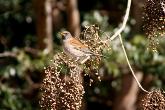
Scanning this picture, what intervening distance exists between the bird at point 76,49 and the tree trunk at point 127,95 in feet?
11.2

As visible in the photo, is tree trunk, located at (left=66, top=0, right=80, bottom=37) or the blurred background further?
tree trunk, located at (left=66, top=0, right=80, bottom=37)

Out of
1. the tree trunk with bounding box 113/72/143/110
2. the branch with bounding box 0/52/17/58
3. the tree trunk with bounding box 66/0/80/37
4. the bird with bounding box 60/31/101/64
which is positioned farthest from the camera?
the tree trunk with bounding box 113/72/143/110

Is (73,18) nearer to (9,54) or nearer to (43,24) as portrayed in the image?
(43,24)

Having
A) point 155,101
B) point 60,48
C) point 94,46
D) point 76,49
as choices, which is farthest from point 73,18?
point 155,101

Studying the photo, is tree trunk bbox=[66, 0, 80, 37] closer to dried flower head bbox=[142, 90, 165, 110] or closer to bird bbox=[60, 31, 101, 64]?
bird bbox=[60, 31, 101, 64]

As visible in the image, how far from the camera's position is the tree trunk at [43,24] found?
22.2 ft

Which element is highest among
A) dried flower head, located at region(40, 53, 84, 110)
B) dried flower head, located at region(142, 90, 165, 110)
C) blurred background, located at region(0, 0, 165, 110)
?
blurred background, located at region(0, 0, 165, 110)

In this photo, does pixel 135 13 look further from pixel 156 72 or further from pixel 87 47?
pixel 87 47

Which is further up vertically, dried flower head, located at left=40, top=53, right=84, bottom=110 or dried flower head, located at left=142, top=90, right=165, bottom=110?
dried flower head, located at left=40, top=53, right=84, bottom=110

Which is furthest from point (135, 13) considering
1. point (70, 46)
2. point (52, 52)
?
point (70, 46)

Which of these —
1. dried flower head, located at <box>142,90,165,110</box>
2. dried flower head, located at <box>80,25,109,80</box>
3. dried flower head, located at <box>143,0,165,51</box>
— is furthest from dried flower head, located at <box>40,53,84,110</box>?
dried flower head, located at <box>143,0,165,51</box>

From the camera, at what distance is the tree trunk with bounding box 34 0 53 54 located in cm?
677

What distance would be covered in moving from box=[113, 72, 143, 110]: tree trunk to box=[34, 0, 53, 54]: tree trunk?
1121 mm

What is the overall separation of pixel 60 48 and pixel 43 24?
44 cm
